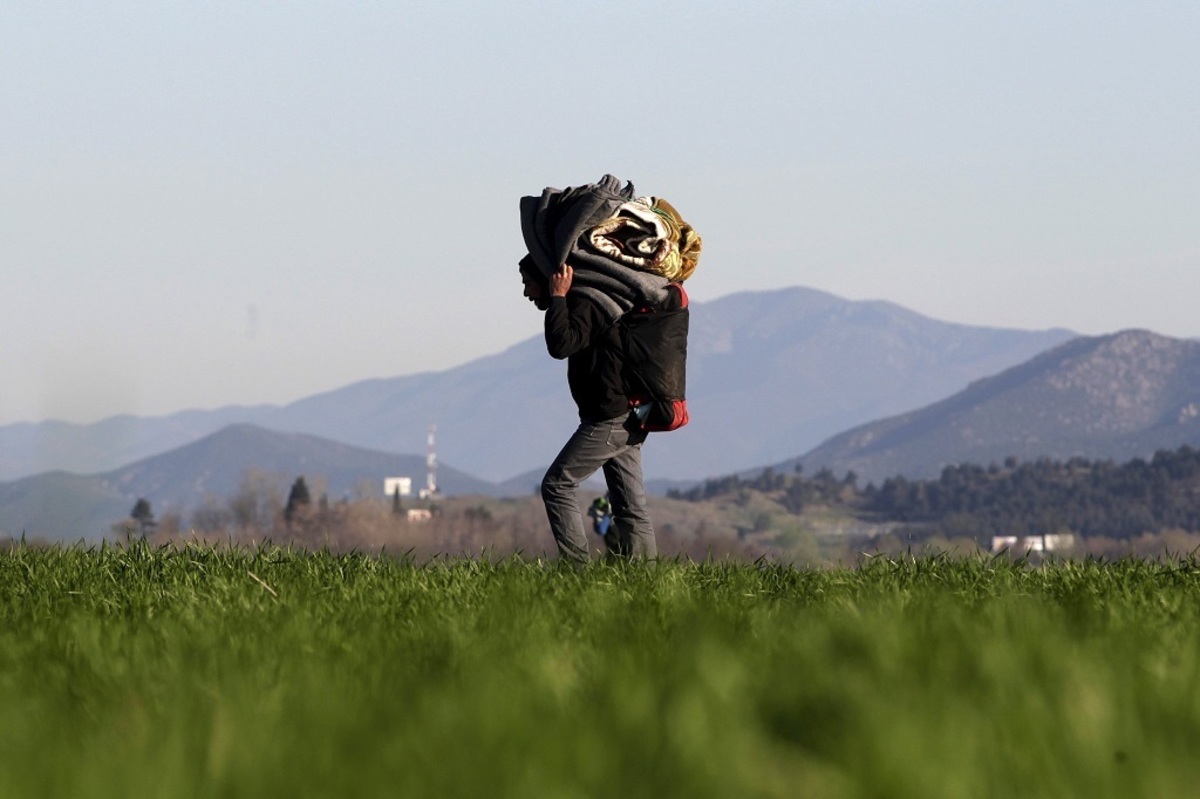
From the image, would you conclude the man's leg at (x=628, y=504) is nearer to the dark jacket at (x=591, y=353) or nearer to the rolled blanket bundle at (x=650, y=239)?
the dark jacket at (x=591, y=353)

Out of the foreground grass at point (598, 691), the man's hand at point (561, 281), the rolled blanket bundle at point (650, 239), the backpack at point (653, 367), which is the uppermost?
the rolled blanket bundle at point (650, 239)

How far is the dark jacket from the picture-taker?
1055cm

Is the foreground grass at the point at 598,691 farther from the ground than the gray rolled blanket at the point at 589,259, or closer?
closer

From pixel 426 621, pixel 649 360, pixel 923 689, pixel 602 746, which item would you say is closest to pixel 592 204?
pixel 649 360

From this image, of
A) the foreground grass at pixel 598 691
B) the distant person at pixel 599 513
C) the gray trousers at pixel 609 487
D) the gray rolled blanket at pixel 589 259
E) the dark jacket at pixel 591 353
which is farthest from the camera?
the distant person at pixel 599 513

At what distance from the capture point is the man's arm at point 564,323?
10.4 meters

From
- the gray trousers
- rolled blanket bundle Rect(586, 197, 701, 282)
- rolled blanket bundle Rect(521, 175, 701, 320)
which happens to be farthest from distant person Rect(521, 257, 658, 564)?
rolled blanket bundle Rect(586, 197, 701, 282)

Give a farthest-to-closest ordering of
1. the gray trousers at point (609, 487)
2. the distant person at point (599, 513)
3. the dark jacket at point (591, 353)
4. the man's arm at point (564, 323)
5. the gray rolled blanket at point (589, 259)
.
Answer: the distant person at point (599, 513) → the gray rolled blanket at point (589, 259) → the gray trousers at point (609, 487) → the dark jacket at point (591, 353) → the man's arm at point (564, 323)

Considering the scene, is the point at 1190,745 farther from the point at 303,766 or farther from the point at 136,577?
the point at 136,577

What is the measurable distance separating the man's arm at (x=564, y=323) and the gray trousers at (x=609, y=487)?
55 cm

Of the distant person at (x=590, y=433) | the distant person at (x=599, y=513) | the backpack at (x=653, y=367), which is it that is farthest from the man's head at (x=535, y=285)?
the distant person at (x=599, y=513)

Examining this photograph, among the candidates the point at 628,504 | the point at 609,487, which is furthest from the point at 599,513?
the point at 609,487

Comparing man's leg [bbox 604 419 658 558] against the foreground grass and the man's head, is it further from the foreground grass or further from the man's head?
the foreground grass

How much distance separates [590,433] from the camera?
10648 millimetres
